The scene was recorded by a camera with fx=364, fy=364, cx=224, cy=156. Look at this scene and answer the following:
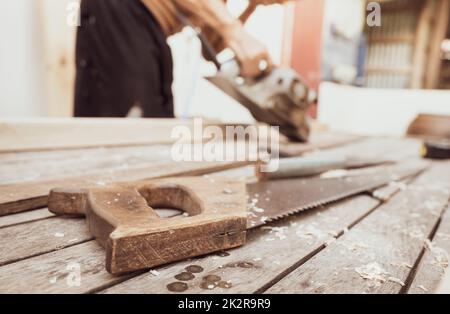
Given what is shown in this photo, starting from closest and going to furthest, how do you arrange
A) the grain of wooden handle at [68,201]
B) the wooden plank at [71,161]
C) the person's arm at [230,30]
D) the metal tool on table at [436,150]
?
1. the grain of wooden handle at [68,201]
2. the wooden plank at [71,161]
3. the person's arm at [230,30]
4. the metal tool on table at [436,150]

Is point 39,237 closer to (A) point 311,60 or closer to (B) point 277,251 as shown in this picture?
(B) point 277,251

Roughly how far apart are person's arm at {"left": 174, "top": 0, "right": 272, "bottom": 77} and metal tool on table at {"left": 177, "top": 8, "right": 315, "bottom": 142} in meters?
0.05

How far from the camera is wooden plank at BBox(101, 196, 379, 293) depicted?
52cm

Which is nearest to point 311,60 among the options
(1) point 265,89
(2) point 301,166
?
(1) point 265,89

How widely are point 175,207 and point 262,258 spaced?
0.94 feet

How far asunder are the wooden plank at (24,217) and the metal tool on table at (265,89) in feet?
3.65

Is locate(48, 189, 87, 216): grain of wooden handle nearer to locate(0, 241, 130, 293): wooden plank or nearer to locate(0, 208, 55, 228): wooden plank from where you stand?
locate(0, 208, 55, 228): wooden plank

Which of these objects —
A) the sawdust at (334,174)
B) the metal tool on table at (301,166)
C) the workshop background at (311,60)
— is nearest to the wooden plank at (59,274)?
the metal tool on table at (301,166)

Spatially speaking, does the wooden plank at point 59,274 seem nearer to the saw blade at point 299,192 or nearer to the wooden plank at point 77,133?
the saw blade at point 299,192

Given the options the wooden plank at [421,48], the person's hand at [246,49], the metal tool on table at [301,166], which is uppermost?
the wooden plank at [421,48]

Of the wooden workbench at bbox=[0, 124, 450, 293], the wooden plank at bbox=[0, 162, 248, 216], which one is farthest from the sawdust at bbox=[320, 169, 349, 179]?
the wooden plank at bbox=[0, 162, 248, 216]

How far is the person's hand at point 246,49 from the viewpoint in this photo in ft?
5.33

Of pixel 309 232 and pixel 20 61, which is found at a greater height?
pixel 20 61

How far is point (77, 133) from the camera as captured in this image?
154 centimetres
